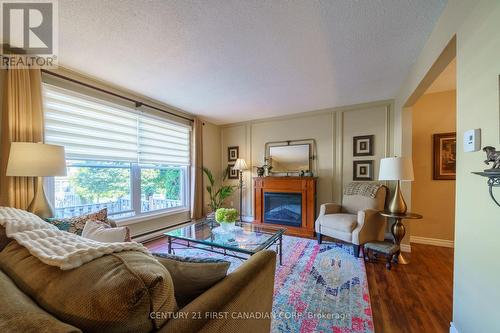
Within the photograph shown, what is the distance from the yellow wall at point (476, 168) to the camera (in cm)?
98

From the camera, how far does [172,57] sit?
2.07 metres

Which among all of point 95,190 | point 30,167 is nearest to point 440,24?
point 30,167

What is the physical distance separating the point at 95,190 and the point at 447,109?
5088 millimetres

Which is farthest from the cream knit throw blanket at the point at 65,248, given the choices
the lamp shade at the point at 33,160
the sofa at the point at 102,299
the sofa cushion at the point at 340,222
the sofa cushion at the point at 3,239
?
the sofa cushion at the point at 340,222

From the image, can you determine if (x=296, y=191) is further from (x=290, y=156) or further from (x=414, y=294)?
(x=414, y=294)

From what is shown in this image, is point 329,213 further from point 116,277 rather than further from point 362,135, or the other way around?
point 116,277

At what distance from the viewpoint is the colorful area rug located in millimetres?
1530

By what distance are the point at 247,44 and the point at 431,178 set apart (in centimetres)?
327

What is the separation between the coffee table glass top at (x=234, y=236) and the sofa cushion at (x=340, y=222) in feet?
2.86

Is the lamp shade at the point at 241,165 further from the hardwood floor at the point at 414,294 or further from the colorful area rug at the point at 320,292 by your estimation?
the hardwood floor at the point at 414,294

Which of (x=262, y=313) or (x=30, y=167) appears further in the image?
(x=30, y=167)

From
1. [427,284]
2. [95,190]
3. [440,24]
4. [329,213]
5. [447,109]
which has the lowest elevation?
[427,284]

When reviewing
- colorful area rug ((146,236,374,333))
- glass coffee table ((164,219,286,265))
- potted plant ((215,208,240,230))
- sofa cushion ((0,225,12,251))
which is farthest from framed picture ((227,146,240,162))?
sofa cushion ((0,225,12,251))

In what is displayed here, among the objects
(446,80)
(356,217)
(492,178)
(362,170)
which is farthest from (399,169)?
(492,178)
